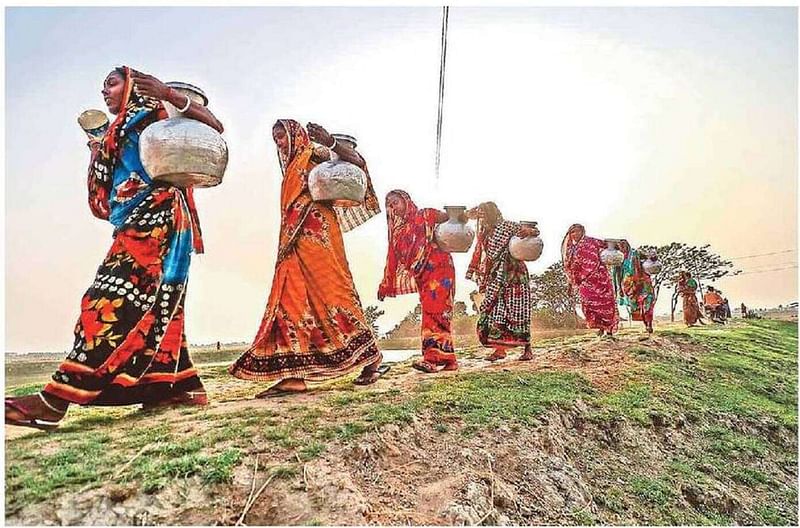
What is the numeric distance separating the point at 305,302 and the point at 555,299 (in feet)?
27.4

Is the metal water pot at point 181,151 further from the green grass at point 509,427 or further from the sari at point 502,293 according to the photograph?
the sari at point 502,293

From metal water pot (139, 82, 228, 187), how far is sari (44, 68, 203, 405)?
14cm

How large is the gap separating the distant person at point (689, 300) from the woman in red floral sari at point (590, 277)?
14.0ft

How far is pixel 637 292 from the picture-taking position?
11703 mm

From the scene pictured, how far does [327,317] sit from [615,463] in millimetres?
2507

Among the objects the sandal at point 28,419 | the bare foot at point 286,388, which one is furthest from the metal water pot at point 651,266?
the sandal at point 28,419

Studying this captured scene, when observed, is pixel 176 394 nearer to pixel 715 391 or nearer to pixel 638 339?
pixel 715 391

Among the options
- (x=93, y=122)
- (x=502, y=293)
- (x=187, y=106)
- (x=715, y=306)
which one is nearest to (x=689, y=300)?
(x=715, y=306)

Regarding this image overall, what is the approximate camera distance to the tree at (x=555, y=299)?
12734 millimetres

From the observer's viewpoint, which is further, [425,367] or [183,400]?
[425,367]

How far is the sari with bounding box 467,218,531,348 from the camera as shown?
7855 mm

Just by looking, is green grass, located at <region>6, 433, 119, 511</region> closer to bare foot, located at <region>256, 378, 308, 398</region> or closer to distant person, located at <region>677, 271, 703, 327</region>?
bare foot, located at <region>256, 378, 308, 398</region>

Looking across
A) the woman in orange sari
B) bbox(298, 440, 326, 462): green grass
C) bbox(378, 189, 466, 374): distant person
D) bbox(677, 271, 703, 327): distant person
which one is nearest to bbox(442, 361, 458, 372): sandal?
bbox(378, 189, 466, 374): distant person

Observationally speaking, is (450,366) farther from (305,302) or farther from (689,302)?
(689,302)
